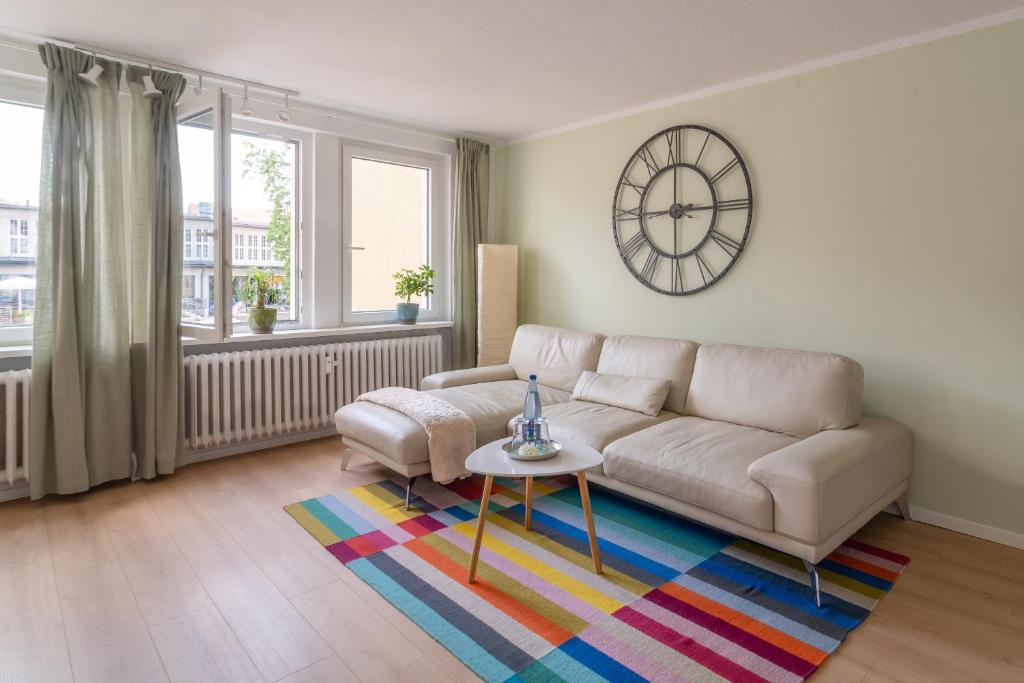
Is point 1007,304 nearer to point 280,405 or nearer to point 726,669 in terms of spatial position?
point 726,669

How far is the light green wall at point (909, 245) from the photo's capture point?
274 cm

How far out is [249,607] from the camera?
→ 2184 millimetres

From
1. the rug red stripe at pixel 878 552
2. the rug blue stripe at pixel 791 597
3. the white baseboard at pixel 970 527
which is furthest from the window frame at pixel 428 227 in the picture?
the white baseboard at pixel 970 527

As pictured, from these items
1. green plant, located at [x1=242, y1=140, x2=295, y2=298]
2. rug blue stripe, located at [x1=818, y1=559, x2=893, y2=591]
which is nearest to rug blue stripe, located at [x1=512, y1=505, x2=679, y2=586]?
rug blue stripe, located at [x1=818, y1=559, x2=893, y2=591]

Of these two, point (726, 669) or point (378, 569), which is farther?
point (378, 569)

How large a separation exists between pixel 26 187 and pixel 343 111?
196 centimetres

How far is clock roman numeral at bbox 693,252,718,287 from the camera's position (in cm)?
379

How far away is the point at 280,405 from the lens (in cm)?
407

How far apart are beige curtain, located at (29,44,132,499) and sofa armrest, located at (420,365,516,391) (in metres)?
1.75

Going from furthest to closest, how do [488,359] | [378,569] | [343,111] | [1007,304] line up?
[488,359]
[343,111]
[1007,304]
[378,569]

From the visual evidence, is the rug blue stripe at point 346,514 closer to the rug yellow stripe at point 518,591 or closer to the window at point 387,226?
the rug yellow stripe at point 518,591

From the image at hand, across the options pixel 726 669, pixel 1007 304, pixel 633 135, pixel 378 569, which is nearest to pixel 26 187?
pixel 378 569

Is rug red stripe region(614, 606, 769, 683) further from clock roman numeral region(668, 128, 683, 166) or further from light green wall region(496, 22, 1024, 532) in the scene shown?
clock roman numeral region(668, 128, 683, 166)

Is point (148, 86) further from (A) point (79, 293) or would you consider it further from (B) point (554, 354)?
(B) point (554, 354)
